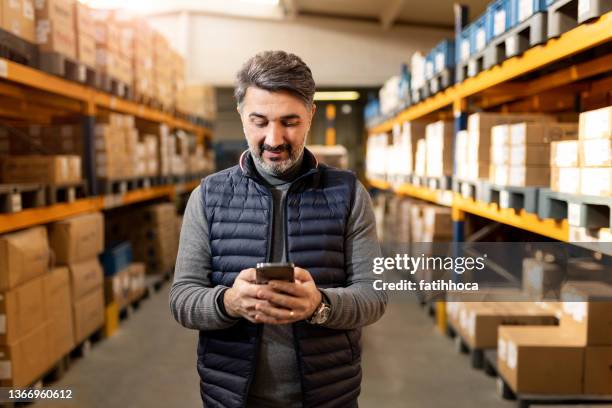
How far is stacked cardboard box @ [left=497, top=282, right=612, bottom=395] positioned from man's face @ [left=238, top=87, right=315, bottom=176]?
195cm

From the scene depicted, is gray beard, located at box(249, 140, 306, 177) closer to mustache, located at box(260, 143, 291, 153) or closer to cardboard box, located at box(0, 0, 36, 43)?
mustache, located at box(260, 143, 291, 153)

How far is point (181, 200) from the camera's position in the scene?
28.9ft

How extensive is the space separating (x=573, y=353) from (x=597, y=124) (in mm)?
1395

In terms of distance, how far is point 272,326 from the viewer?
5.03 feet

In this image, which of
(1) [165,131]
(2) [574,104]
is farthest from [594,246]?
(1) [165,131]

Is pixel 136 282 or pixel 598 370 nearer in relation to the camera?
pixel 598 370

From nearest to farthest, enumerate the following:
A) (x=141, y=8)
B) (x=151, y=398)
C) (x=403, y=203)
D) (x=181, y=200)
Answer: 1. (x=151, y=398)
2. (x=403, y=203)
3. (x=181, y=200)
4. (x=141, y=8)

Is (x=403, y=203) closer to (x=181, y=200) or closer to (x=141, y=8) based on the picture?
(x=181, y=200)

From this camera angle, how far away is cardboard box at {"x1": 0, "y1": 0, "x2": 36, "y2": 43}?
300 cm

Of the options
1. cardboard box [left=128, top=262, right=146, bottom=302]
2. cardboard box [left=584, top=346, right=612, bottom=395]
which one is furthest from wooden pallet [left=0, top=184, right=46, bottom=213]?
cardboard box [left=584, top=346, right=612, bottom=395]

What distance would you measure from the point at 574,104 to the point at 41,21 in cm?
384

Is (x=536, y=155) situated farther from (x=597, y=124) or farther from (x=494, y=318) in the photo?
(x=494, y=318)

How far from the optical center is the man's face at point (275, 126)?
145cm

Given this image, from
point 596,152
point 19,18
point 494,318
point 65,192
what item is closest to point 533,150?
point 596,152
